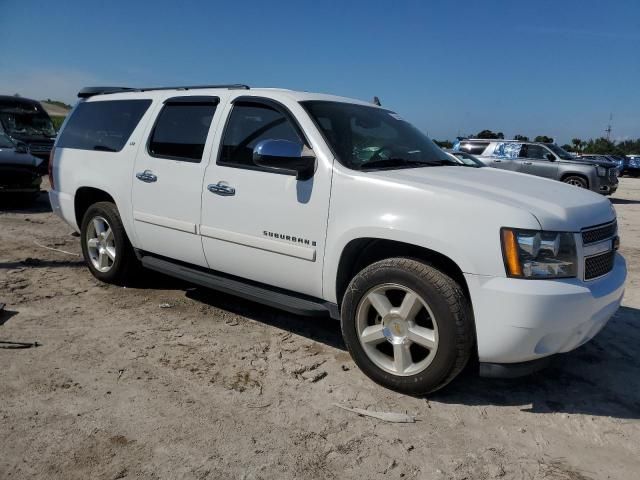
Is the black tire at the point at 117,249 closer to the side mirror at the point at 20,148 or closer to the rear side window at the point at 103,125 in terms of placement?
the rear side window at the point at 103,125

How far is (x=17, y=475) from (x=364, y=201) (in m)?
2.22

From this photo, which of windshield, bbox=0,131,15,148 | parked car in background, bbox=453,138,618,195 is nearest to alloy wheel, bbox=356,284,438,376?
windshield, bbox=0,131,15,148

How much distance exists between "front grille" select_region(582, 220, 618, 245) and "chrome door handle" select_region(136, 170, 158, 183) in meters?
3.18

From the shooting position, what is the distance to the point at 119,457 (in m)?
2.48

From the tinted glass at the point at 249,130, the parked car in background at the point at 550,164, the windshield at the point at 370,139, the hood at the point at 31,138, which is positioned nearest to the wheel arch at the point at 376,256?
the windshield at the point at 370,139

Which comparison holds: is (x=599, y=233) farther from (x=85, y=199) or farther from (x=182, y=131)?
(x=85, y=199)

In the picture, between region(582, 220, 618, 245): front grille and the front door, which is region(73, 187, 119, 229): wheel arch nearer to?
the front door

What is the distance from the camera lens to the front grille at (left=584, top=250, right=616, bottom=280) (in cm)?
289

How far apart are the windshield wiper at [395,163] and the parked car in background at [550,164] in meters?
12.3

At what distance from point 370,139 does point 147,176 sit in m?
1.91

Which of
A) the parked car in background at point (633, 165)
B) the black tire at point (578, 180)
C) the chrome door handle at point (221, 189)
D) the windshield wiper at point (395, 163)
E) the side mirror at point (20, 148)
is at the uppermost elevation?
the windshield wiper at point (395, 163)

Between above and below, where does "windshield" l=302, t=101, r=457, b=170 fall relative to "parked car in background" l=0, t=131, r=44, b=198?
Answer: above

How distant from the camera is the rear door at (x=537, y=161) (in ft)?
51.1

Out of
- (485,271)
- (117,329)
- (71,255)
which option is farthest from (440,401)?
(71,255)
